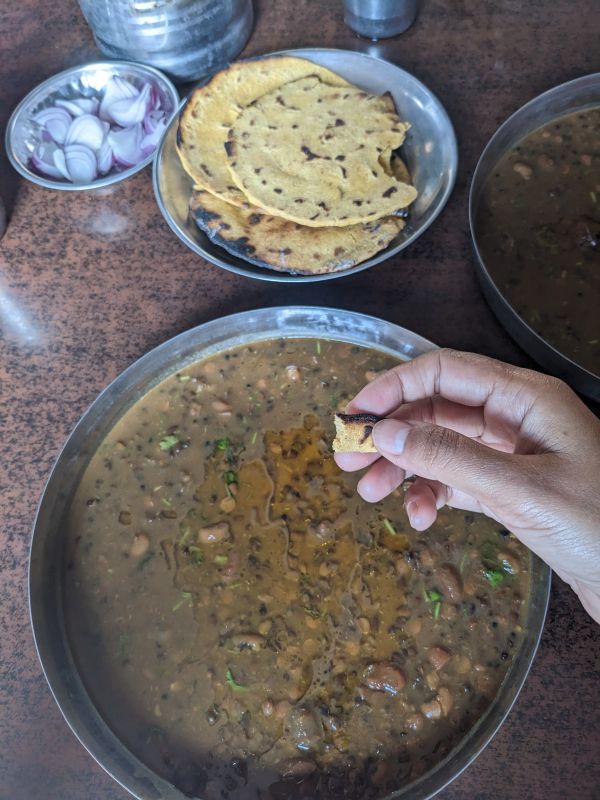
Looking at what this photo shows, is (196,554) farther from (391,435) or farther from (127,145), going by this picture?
(127,145)

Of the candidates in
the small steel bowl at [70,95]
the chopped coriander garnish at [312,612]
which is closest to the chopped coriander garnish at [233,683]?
the chopped coriander garnish at [312,612]

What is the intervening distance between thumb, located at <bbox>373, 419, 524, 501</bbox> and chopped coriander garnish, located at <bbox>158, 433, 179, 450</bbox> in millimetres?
518

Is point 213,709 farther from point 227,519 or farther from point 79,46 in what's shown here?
point 79,46

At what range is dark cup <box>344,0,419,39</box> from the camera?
69.7 inches

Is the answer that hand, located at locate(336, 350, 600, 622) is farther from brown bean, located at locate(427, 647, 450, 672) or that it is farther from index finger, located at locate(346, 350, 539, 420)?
brown bean, located at locate(427, 647, 450, 672)

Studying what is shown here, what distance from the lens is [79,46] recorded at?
6.26ft

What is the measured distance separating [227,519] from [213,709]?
1.09ft

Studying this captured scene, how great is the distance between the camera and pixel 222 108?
1604 millimetres

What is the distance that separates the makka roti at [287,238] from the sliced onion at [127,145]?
28 cm

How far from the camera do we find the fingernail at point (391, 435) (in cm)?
99

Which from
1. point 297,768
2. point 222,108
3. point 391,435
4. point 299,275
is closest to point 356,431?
point 391,435

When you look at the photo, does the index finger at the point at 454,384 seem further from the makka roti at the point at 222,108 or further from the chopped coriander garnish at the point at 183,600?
the makka roti at the point at 222,108

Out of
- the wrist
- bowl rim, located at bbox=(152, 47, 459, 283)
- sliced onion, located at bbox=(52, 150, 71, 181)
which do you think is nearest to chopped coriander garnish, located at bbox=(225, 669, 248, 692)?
the wrist

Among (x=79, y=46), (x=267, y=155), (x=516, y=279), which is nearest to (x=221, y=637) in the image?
(x=516, y=279)
